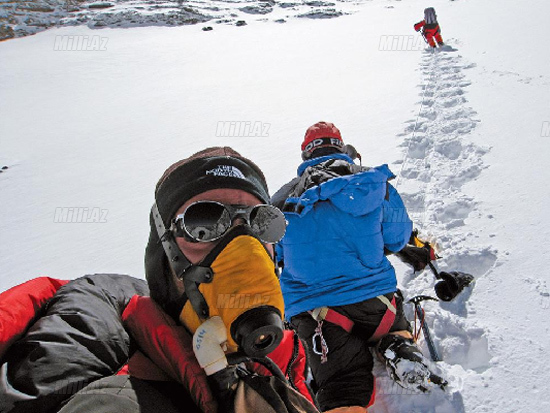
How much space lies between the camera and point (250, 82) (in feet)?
32.0

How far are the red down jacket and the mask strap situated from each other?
0.28 ft

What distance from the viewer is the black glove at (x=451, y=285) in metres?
2.01

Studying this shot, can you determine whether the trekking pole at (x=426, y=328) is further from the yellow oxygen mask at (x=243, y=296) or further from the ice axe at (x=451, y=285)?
the yellow oxygen mask at (x=243, y=296)

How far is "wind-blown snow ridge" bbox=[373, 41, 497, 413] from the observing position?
174 centimetres

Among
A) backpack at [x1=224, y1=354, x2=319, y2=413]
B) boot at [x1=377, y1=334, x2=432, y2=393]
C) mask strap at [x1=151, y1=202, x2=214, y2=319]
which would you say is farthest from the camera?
boot at [x1=377, y1=334, x2=432, y2=393]

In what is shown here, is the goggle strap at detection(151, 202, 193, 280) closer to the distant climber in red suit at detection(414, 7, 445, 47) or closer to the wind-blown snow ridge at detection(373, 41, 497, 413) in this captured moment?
the wind-blown snow ridge at detection(373, 41, 497, 413)

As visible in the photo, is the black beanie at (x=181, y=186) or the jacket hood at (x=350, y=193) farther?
the jacket hood at (x=350, y=193)


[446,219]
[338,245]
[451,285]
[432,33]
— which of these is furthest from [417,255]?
[432,33]

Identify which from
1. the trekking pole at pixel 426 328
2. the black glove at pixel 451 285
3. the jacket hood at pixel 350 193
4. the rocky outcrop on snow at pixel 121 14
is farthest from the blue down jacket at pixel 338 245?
the rocky outcrop on snow at pixel 121 14

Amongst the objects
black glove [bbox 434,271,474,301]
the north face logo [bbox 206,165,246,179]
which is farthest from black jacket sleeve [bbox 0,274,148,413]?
black glove [bbox 434,271,474,301]

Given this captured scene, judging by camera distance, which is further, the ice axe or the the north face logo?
the ice axe

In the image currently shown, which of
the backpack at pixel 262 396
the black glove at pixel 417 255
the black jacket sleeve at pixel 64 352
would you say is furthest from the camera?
the black glove at pixel 417 255

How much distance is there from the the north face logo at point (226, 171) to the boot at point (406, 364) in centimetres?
120

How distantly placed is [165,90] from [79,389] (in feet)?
33.7
